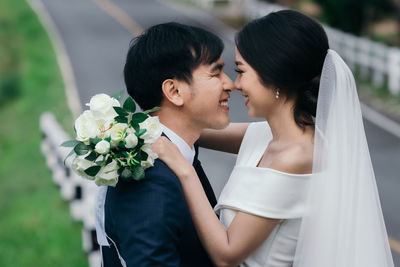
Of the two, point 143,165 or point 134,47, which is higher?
point 134,47

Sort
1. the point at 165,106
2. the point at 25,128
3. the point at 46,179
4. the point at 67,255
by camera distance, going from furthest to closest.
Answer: the point at 25,128 → the point at 46,179 → the point at 67,255 → the point at 165,106

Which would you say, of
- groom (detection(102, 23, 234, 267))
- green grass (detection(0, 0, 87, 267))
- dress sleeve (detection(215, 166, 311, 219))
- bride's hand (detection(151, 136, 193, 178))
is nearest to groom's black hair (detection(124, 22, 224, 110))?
groom (detection(102, 23, 234, 267))

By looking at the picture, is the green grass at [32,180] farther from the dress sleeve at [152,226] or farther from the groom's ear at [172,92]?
the dress sleeve at [152,226]

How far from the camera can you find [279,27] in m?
3.11

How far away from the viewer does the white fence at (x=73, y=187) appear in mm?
6309

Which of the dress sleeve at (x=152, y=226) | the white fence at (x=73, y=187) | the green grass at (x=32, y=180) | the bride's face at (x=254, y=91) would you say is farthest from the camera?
the green grass at (x=32, y=180)

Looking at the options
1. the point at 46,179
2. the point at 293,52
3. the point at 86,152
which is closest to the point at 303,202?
the point at 293,52

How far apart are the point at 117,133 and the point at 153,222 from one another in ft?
1.38

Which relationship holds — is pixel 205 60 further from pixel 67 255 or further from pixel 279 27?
pixel 67 255

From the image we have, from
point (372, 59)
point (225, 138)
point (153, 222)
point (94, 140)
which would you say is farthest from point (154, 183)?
point (372, 59)

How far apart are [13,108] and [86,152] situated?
49.4ft

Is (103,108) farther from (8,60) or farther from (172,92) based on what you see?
(8,60)

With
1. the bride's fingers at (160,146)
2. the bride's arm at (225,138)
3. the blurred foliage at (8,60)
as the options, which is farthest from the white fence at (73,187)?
the blurred foliage at (8,60)

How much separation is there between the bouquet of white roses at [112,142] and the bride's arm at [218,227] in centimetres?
20
